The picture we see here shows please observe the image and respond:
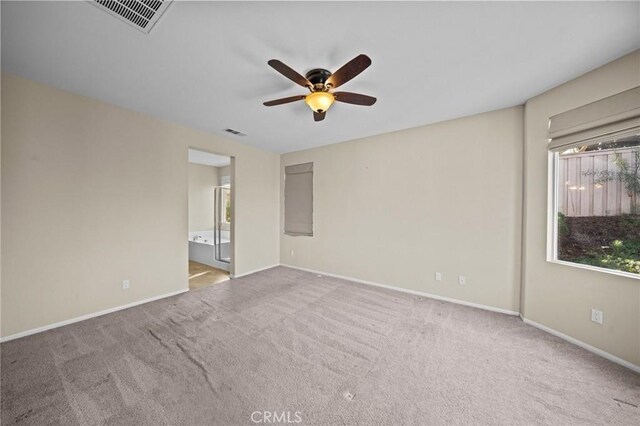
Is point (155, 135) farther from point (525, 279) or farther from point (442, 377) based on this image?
point (525, 279)

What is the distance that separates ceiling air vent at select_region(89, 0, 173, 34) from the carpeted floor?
2536 mm

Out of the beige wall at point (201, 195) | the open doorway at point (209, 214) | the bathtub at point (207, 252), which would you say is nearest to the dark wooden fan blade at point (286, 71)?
the open doorway at point (209, 214)

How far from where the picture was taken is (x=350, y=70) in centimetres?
163

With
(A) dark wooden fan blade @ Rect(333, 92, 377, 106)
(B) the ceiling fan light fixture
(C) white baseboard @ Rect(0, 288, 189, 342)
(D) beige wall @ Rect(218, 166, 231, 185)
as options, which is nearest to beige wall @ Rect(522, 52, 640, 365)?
(A) dark wooden fan blade @ Rect(333, 92, 377, 106)

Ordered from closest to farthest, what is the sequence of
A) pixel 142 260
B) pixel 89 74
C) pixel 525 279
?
pixel 89 74 < pixel 525 279 < pixel 142 260

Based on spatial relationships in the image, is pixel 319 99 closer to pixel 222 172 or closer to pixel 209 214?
pixel 222 172

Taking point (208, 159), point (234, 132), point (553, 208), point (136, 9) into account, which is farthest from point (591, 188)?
point (208, 159)

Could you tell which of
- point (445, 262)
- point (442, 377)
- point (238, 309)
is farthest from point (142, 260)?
point (445, 262)

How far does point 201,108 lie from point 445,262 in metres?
3.84

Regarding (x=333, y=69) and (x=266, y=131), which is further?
(x=266, y=131)

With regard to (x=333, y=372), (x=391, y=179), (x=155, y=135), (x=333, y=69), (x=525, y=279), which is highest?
(x=333, y=69)

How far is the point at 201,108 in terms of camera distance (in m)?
2.80

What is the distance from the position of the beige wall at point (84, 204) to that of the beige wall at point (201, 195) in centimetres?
305

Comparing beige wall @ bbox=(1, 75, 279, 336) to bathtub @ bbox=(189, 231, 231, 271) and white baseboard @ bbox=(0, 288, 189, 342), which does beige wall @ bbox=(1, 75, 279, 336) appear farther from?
bathtub @ bbox=(189, 231, 231, 271)
